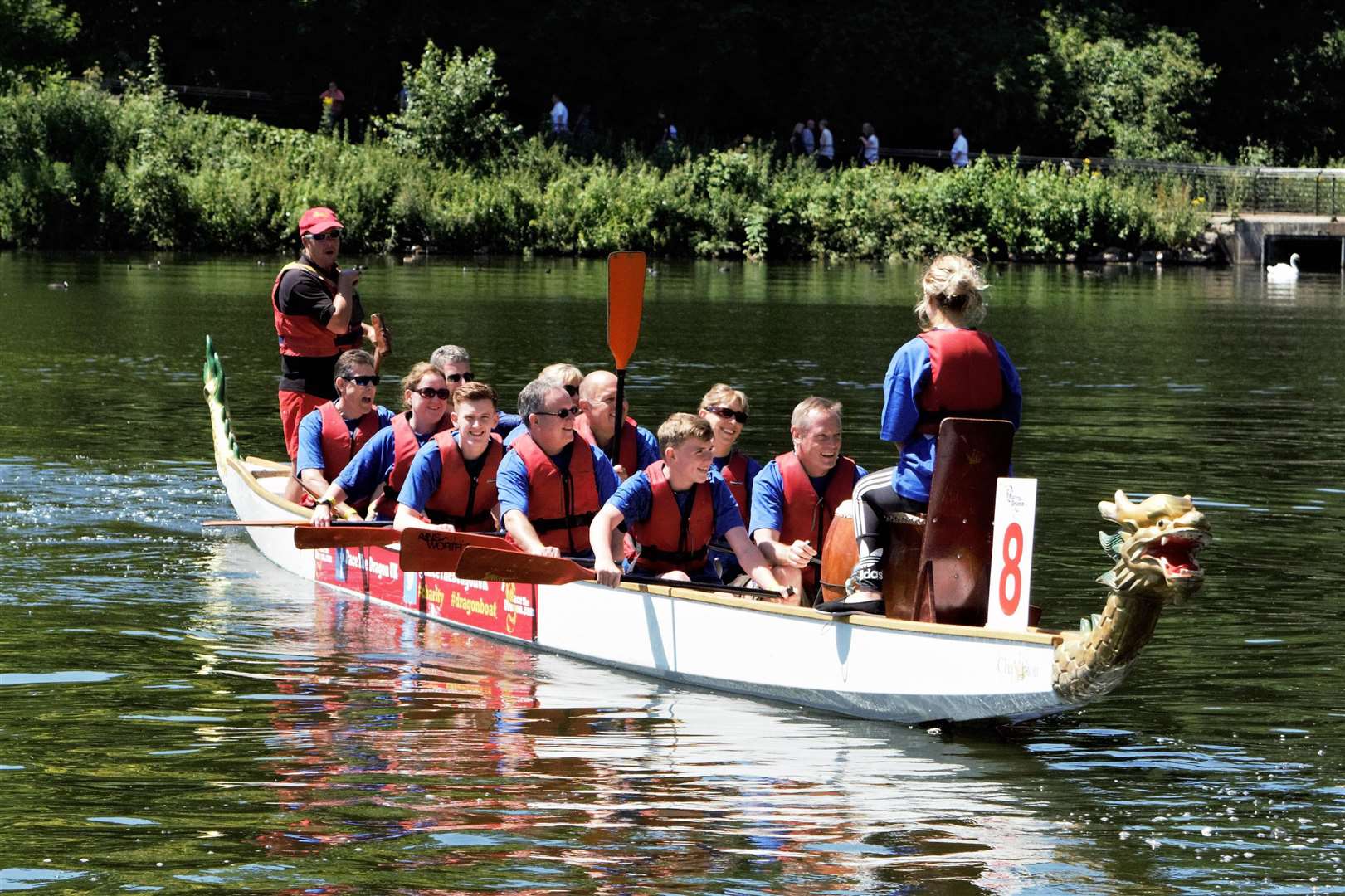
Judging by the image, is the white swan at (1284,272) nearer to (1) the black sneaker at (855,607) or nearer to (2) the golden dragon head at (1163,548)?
(1) the black sneaker at (855,607)

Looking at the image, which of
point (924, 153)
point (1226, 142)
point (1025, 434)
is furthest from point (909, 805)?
point (1226, 142)

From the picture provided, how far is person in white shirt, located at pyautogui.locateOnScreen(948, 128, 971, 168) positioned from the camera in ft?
153

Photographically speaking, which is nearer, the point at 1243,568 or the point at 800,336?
the point at 1243,568

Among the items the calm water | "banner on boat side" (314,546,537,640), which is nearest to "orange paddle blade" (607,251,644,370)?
"banner on boat side" (314,546,537,640)

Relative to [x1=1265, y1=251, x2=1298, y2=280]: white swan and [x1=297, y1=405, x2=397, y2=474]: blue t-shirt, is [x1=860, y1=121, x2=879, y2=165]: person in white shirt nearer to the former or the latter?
[x1=1265, y1=251, x2=1298, y2=280]: white swan

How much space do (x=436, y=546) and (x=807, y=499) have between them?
1.83 meters

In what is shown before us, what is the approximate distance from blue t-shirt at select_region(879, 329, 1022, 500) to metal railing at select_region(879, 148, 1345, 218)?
37.0 meters

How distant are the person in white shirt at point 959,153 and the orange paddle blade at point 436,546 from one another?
37548mm

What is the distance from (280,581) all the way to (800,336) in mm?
14645

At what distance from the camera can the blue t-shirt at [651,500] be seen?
9.46 meters

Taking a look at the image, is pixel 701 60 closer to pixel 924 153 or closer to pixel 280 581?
pixel 924 153

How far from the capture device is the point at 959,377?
7.94 meters

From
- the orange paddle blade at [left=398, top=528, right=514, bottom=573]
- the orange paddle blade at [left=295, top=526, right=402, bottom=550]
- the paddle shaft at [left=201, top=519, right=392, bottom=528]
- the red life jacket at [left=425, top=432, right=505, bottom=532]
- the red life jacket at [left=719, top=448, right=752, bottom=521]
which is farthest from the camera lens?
the red life jacket at [left=425, top=432, right=505, bottom=532]

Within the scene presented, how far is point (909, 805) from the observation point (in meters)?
7.54
